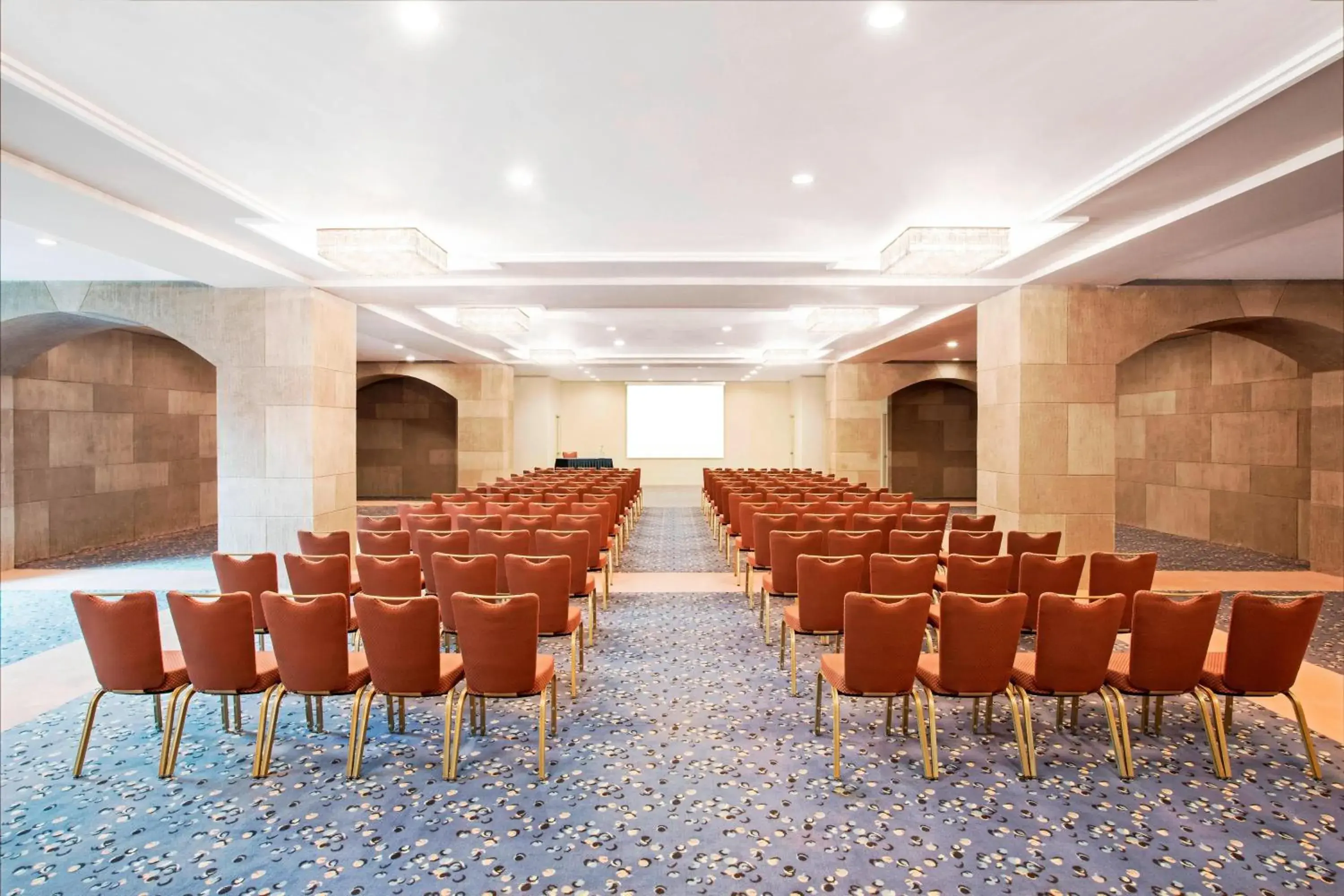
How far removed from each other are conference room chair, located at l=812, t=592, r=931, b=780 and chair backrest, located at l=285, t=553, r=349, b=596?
3894 millimetres

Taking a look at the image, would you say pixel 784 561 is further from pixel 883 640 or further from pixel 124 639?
pixel 124 639

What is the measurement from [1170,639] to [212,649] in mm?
5490

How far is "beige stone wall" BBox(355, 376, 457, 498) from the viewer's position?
2319 centimetres

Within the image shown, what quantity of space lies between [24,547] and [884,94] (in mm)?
13480

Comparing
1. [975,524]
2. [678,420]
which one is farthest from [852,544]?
[678,420]

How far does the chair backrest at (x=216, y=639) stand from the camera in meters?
3.94

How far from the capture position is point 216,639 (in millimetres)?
3990

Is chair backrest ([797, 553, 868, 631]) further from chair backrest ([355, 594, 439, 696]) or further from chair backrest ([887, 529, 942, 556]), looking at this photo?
chair backrest ([355, 594, 439, 696])

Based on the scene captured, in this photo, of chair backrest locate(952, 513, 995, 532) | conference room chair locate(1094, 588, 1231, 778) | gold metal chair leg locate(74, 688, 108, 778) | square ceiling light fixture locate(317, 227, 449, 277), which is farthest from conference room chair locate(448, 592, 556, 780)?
chair backrest locate(952, 513, 995, 532)

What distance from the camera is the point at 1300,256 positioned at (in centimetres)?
794

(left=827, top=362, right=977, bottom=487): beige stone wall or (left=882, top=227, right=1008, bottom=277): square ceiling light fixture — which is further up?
(left=882, top=227, right=1008, bottom=277): square ceiling light fixture

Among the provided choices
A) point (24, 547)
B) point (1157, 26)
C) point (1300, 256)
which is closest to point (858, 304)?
point (1300, 256)

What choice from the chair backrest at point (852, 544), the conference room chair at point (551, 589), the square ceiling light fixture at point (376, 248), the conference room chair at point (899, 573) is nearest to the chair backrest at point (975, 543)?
the chair backrest at point (852, 544)

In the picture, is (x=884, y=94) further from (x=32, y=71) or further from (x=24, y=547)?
(x=24, y=547)
